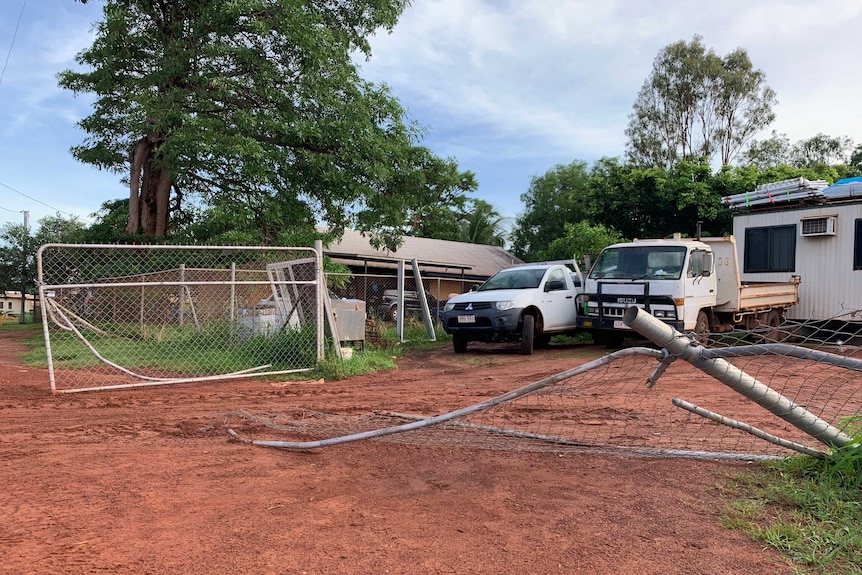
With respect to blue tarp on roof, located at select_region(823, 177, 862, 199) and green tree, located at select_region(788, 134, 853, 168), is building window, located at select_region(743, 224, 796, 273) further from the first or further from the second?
green tree, located at select_region(788, 134, 853, 168)

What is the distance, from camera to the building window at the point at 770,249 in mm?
13531

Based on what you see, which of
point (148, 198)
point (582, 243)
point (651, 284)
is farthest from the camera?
point (582, 243)

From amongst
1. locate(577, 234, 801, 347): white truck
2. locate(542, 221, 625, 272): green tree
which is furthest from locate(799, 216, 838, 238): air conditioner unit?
locate(542, 221, 625, 272): green tree

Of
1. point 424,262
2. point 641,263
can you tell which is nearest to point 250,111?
point 641,263

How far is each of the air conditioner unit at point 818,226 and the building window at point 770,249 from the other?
0.77 feet

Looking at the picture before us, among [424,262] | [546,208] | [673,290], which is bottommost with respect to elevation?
[673,290]

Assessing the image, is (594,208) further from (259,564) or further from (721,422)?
(259,564)

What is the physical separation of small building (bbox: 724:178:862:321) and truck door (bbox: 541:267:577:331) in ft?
15.4

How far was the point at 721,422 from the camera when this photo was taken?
4203 millimetres

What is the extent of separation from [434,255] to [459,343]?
1684 cm

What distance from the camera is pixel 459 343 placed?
12055mm

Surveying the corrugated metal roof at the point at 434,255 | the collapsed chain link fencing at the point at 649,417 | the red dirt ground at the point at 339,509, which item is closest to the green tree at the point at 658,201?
the corrugated metal roof at the point at 434,255

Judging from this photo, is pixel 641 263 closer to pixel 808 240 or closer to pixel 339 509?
pixel 808 240

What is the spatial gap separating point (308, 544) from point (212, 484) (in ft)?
3.78
